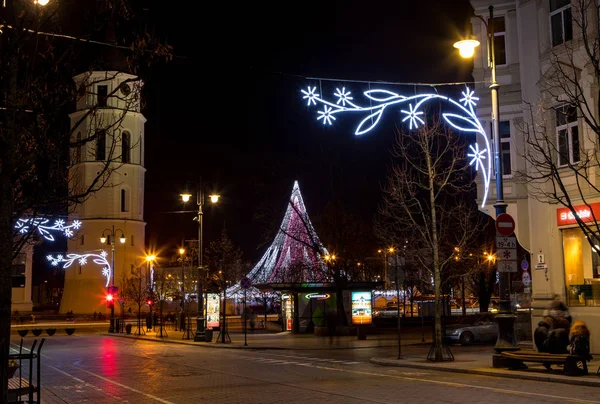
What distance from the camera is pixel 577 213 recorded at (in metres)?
22.2

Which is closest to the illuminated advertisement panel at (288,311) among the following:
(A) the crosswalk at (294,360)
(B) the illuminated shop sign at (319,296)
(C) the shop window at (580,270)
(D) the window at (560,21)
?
(B) the illuminated shop sign at (319,296)

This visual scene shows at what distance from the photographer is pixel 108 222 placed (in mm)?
81375

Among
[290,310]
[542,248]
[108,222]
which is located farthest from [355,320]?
[108,222]

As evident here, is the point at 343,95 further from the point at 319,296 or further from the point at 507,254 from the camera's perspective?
the point at 319,296

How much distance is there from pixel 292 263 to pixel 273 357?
22.6 metres

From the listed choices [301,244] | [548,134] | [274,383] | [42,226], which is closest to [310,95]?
[548,134]

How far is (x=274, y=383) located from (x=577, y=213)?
11.5 metres

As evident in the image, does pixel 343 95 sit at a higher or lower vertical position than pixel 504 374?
higher

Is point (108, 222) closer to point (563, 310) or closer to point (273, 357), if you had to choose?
point (273, 357)

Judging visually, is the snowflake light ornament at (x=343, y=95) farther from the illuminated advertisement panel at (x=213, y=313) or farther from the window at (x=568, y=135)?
the illuminated advertisement panel at (x=213, y=313)

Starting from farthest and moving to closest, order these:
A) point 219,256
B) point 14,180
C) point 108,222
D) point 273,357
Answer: point 219,256, point 108,222, point 273,357, point 14,180

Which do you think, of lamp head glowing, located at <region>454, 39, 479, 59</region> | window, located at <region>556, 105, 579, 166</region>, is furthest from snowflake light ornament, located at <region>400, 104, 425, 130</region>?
lamp head glowing, located at <region>454, 39, 479, 59</region>

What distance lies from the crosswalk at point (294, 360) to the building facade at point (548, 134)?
6986mm

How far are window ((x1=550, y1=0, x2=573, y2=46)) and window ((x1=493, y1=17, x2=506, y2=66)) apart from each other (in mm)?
2693
